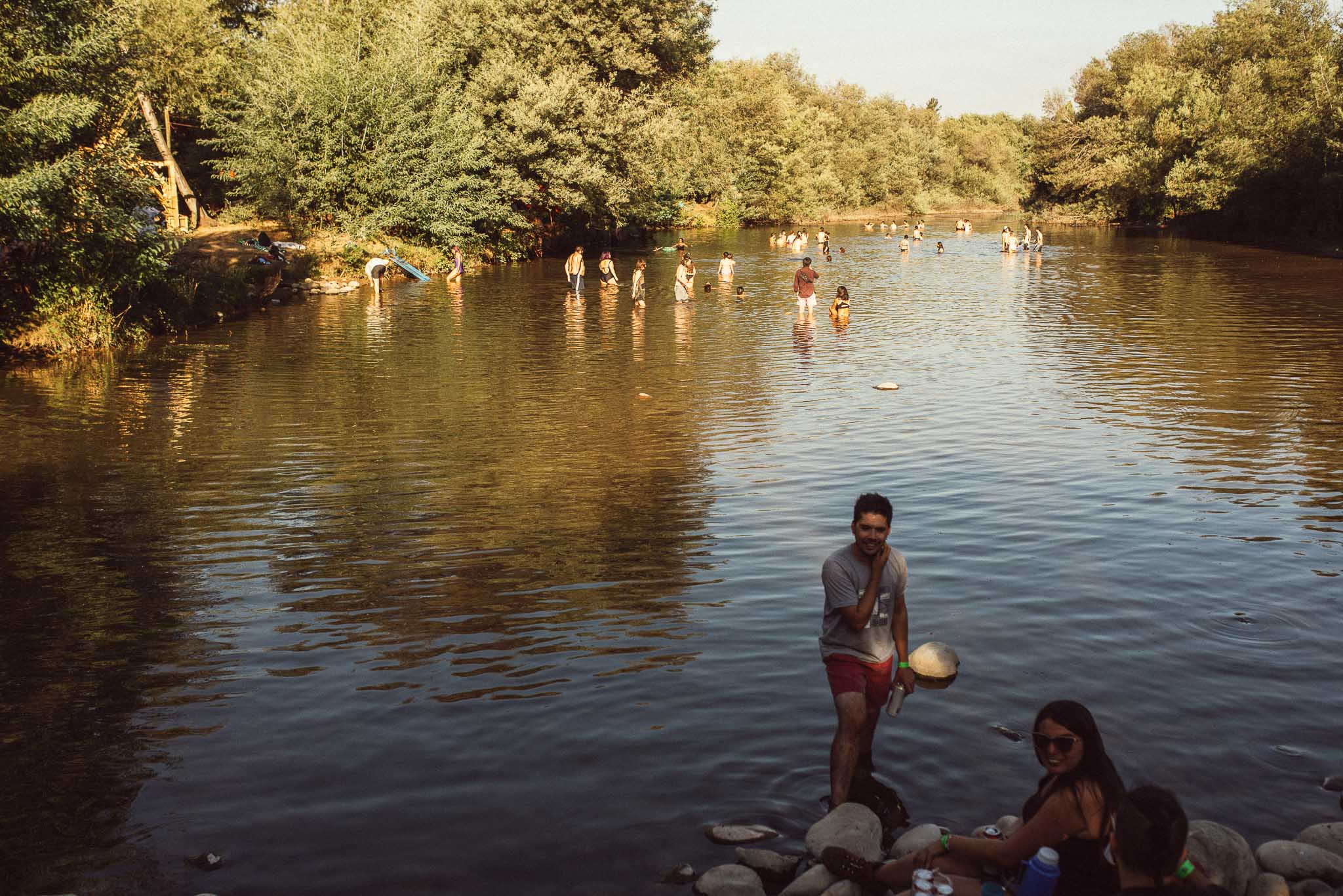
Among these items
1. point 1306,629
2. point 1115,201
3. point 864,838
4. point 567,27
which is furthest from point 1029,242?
point 864,838

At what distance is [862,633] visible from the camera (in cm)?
673

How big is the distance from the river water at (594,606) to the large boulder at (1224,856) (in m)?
0.78

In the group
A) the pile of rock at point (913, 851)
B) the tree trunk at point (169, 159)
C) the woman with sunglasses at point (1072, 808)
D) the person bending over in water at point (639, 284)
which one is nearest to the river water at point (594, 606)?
the pile of rock at point (913, 851)

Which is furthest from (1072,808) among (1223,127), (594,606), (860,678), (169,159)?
(1223,127)

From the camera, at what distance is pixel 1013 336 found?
27953 millimetres

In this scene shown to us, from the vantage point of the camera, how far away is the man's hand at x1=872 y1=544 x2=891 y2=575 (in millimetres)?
6598

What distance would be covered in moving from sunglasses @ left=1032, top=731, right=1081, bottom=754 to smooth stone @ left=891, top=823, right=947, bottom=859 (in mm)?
918

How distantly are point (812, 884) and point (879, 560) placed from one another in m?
1.93

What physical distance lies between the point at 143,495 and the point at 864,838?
11.0 meters

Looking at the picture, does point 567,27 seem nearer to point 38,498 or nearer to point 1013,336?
point 1013,336

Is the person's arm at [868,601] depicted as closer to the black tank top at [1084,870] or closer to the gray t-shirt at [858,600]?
the gray t-shirt at [858,600]

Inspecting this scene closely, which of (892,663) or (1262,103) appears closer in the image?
(892,663)

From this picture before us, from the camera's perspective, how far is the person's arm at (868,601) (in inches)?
257

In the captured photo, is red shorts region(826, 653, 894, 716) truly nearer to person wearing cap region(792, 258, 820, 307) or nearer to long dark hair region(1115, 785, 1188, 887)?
long dark hair region(1115, 785, 1188, 887)
